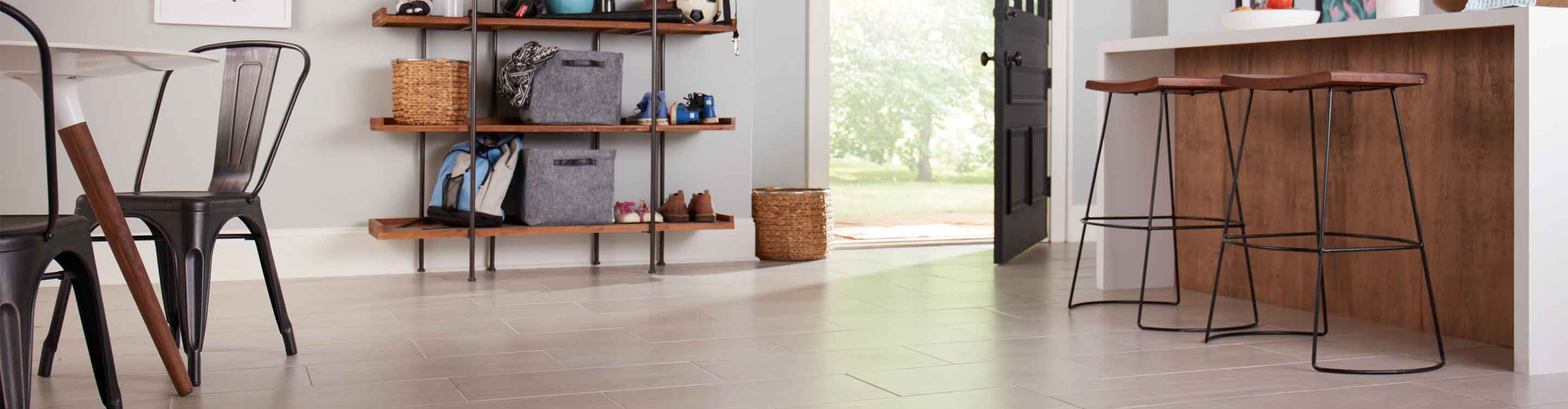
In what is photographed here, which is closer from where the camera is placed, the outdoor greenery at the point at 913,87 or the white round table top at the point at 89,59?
the white round table top at the point at 89,59

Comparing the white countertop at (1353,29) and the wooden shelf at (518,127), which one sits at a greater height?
the white countertop at (1353,29)

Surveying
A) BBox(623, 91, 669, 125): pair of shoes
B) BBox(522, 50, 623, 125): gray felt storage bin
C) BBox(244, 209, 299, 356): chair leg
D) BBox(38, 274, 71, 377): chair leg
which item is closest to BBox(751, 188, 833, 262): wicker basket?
BBox(623, 91, 669, 125): pair of shoes

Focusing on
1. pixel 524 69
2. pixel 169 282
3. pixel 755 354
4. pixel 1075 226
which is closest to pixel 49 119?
pixel 169 282

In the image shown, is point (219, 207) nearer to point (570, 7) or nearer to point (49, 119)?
point (49, 119)

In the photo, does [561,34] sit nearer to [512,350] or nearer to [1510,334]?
[512,350]

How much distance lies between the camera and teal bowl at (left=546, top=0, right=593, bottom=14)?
441 centimetres

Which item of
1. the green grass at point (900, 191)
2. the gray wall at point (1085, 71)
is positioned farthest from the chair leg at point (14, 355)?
the green grass at point (900, 191)

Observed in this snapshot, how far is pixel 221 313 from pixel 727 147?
2010 millimetres

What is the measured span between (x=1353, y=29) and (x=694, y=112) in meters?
2.32

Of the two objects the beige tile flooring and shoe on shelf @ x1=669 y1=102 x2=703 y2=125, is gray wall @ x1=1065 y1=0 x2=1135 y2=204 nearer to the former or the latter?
the beige tile flooring

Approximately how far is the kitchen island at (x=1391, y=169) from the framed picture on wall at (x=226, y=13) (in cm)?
262

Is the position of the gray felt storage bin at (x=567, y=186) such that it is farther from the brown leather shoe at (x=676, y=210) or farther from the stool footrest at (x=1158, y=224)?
the stool footrest at (x=1158, y=224)

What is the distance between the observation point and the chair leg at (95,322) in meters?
2.06

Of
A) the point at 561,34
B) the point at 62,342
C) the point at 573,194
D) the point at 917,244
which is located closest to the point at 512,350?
the point at 62,342
